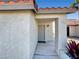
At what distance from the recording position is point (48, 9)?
12492mm

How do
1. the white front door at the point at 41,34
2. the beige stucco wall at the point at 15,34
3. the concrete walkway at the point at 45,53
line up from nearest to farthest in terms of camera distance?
1. the beige stucco wall at the point at 15,34
2. the concrete walkway at the point at 45,53
3. the white front door at the point at 41,34

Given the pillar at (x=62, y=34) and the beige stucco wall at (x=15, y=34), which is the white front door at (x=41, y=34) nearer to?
the pillar at (x=62, y=34)

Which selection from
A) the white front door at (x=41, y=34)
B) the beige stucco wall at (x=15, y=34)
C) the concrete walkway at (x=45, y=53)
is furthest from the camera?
the white front door at (x=41, y=34)

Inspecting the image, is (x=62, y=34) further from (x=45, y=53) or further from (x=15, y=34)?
(x=15, y=34)

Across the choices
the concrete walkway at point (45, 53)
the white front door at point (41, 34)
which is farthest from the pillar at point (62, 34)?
the white front door at point (41, 34)

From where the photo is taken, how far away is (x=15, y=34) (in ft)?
29.2

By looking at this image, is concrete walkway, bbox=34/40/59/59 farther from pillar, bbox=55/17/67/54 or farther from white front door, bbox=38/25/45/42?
white front door, bbox=38/25/45/42

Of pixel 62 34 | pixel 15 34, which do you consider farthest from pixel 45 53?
pixel 15 34

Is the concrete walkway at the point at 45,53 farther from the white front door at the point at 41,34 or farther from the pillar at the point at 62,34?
the white front door at the point at 41,34

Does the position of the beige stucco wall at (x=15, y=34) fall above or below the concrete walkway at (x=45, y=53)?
above

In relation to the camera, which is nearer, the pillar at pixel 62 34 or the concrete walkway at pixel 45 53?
the concrete walkway at pixel 45 53

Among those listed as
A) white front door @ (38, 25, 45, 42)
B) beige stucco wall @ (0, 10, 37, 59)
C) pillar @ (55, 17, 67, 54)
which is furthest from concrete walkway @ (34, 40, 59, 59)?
white front door @ (38, 25, 45, 42)

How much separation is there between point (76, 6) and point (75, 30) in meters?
32.7

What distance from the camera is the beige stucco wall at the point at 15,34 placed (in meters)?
8.83
